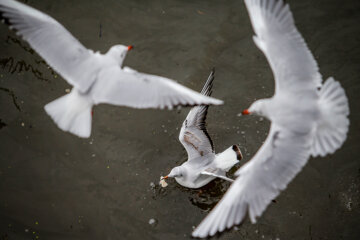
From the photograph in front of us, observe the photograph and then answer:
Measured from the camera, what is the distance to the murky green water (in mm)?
3312

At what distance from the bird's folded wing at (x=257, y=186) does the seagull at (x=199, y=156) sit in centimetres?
66

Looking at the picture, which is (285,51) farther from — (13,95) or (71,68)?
(13,95)

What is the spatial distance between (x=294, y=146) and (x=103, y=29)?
8.49 ft

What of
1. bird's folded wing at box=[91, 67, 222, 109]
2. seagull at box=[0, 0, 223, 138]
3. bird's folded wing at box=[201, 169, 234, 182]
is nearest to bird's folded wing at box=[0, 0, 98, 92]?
seagull at box=[0, 0, 223, 138]

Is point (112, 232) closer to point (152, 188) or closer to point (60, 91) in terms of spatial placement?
point (152, 188)

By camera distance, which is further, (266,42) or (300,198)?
(300,198)

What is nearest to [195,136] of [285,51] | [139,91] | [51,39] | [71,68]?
[139,91]

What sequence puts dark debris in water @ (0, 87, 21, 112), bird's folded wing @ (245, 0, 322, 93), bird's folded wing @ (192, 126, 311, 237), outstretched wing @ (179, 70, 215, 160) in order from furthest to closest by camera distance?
1. dark debris in water @ (0, 87, 21, 112)
2. outstretched wing @ (179, 70, 215, 160)
3. bird's folded wing @ (245, 0, 322, 93)
4. bird's folded wing @ (192, 126, 311, 237)

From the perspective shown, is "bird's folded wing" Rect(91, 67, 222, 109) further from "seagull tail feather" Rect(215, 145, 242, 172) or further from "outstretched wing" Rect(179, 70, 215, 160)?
"seagull tail feather" Rect(215, 145, 242, 172)

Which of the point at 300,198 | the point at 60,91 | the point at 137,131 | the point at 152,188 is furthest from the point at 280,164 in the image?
the point at 60,91

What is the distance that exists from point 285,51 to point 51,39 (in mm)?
1853

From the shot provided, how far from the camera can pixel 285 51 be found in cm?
278

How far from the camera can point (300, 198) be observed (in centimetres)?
330

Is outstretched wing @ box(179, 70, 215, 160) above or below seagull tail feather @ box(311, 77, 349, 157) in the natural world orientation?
below
